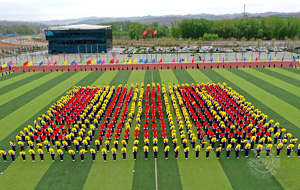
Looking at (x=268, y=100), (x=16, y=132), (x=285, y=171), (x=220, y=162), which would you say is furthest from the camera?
(x=268, y=100)

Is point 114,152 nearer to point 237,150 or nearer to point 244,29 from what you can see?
point 237,150

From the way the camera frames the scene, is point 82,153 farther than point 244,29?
No

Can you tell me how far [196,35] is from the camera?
103250 mm

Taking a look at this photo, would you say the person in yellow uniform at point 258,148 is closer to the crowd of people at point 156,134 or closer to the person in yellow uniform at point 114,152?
the crowd of people at point 156,134

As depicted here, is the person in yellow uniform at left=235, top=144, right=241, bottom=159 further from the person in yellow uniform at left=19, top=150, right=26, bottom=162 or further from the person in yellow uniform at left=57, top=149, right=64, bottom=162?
the person in yellow uniform at left=19, top=150, right=26, bottom=162

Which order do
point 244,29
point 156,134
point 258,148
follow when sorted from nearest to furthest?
point 258,148
point 156,134
point 244,29

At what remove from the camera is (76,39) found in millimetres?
67500

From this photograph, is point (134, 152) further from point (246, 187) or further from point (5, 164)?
point (5, 164)

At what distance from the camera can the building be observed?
6669 cm

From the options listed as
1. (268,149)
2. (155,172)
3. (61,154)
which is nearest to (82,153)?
(61,154)

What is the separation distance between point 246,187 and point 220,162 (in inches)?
82.8

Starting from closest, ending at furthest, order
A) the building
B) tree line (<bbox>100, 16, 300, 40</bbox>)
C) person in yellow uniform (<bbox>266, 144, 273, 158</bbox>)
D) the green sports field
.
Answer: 1. the green sports field
2. person in yellow uniform (<bbox>266, 144, 273, 158</bbox>)
3. the building
4. tree line (<bbox>100, 16, 300, 40</bbox>)

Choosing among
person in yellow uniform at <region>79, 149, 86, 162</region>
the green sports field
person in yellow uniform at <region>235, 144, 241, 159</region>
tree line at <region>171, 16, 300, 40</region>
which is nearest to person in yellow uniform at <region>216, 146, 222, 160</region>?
the green sports field

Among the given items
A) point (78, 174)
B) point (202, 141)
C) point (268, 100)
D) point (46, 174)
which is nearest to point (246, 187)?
point (202, 141)
